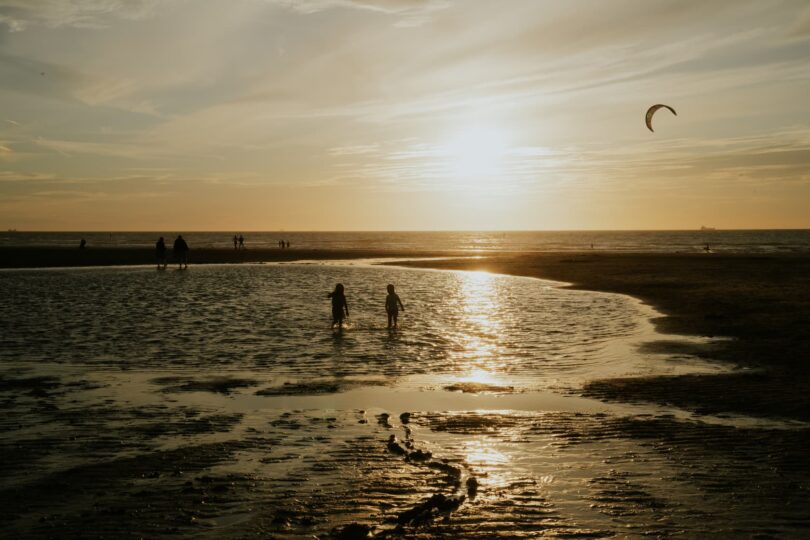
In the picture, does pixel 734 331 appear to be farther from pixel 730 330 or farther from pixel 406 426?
pixel 406 426

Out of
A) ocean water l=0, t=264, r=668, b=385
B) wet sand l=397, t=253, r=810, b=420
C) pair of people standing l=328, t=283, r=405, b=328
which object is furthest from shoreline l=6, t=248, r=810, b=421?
pair of people standing l=328, t=283, r=405, b=328

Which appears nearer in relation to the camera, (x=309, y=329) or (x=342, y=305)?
(x=342, y=305)

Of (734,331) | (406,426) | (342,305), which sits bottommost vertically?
(406,426)

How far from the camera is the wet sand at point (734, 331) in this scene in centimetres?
1302

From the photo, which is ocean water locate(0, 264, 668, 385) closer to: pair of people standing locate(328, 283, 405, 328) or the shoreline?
pair of people standing locate(328, 283, 405, 328)

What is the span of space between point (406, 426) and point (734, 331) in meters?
15.0

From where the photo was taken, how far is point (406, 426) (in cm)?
1119

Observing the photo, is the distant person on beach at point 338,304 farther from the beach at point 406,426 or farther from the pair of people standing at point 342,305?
the beach at point 406,426

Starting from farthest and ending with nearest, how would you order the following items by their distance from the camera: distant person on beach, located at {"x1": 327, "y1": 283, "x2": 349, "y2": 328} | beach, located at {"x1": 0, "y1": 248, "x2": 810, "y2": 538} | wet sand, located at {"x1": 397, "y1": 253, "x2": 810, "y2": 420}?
distant person on beach, located at {"x1": 327, "y1": 283, "x2": 349, "y2": 328}, wet sand, located at {"x1": 397, "y1": 253, "x2": 810, "y2": 420}, beach, located at {"x1": 0, "y1": 248, "x2": 810, "y2": 538}

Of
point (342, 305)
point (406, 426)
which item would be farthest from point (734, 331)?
point (406, 426)

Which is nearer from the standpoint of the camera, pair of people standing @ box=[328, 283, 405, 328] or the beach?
the beach

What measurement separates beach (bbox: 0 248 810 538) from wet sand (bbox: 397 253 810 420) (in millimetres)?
104

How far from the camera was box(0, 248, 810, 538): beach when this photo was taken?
7.39 meters

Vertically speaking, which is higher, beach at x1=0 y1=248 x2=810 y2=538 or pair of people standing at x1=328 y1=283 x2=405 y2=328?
pair of people standing at x1=328 y1=283 x2=405 y2=328
